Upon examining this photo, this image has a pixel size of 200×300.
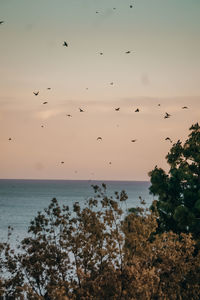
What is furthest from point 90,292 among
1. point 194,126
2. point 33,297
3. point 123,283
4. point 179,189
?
point 194,126

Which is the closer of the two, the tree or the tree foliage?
the tree foliage

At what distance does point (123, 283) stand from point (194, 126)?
52.0 ft

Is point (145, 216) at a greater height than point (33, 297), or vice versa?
point (145, 216)

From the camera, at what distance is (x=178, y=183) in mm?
24156

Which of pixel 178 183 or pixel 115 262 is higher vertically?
pixel 178 183

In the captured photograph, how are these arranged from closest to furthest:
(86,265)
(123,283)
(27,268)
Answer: (123,283)
(86,265)
(27,268)

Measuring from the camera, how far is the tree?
23.5 m

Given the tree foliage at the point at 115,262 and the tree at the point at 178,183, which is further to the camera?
the tree at the point at 178,183

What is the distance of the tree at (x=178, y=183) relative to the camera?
23453 mm

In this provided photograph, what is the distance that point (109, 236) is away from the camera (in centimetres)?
1284

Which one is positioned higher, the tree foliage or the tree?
the tree

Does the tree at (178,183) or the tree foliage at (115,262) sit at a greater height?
the tree at (178,183)

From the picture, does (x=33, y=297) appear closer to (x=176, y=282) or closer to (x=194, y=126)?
(x=176, y=282)

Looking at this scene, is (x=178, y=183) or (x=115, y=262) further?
(x=178, y=183)
